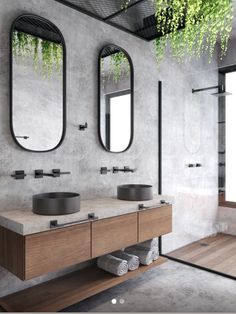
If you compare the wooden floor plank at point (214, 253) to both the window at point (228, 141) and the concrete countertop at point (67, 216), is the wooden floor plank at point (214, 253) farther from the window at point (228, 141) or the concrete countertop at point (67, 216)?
the concrete countertop at point (67, 216)

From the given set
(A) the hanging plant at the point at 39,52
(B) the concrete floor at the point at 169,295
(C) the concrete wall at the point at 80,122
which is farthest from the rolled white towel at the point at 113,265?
(A) the hanging plant at the point at 39,52

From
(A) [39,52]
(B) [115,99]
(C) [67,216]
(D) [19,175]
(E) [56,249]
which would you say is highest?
(A) [39,52]

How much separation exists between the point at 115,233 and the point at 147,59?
2202mm

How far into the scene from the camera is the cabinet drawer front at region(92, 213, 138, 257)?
7.29 ft

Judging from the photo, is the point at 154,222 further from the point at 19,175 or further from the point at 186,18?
the point at 186,18

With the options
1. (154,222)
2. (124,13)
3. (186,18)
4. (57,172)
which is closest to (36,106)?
(57,172)

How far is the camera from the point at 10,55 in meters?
2.25

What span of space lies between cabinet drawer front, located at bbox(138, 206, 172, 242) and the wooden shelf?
388 mm

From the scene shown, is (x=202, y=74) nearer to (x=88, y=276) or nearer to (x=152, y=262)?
(x=152, y=262)

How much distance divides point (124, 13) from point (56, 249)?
237 centimetres

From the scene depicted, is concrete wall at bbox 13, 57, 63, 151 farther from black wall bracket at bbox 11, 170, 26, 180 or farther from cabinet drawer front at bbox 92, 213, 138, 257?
cabinet drawer front at bbox 92, 213, 138, 257

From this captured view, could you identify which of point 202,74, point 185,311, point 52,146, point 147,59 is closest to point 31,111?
point 52,146

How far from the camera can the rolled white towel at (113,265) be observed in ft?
8.38

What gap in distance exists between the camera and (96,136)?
9.43 ft
